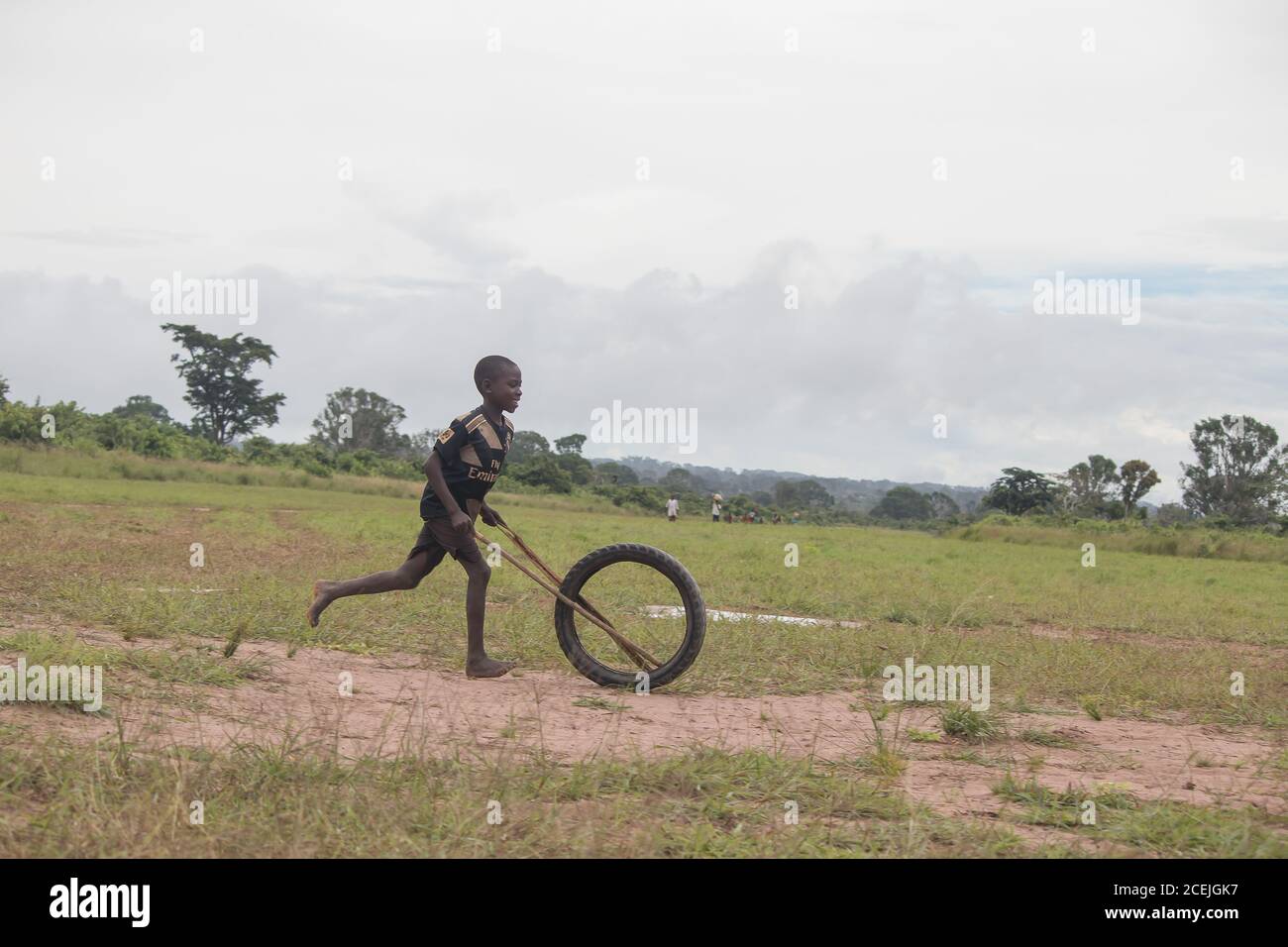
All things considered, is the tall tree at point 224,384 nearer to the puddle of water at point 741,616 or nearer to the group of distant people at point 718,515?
the group of distant people at point 718,515

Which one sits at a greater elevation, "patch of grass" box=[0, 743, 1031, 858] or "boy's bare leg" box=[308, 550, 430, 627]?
"boy's bare leg" box=[308, 550, 430, 627]

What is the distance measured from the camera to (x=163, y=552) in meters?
A: 14.4

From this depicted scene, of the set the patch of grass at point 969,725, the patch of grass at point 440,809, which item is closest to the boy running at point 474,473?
the patch of grass at point 440,809

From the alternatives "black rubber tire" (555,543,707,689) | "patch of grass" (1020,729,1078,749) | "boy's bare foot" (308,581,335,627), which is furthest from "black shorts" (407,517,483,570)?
"patch of grass" (1020,729,1078,749)

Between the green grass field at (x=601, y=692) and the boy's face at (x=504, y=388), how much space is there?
71.6 inches

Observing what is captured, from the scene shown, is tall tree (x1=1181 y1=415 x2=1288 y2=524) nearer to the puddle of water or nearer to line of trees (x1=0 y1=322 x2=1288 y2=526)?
line of trees (x1=0 y1=322 x2=1288 y2=526)

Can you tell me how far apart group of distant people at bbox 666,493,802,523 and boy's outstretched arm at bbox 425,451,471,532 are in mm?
36010

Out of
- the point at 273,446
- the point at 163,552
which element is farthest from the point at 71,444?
the point at 163,552

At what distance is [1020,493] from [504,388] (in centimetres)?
5492

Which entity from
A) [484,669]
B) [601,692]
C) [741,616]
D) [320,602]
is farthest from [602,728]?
[741,616]

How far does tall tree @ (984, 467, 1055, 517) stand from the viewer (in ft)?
191

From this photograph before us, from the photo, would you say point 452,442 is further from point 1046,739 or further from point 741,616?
point 741,616

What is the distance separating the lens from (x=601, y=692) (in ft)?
23.4
